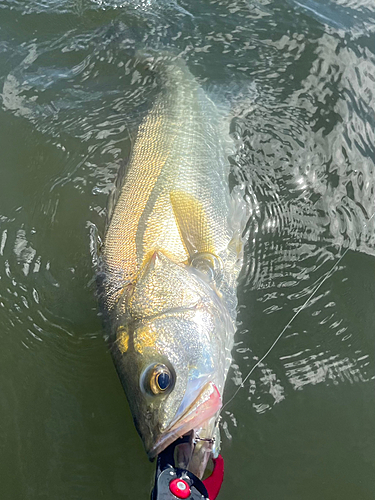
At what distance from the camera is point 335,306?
124 inches

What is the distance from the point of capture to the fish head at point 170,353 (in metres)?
2.13

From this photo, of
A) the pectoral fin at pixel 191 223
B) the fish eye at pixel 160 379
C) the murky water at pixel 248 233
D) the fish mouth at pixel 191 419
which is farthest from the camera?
the pectoral fin at pixel 191 223

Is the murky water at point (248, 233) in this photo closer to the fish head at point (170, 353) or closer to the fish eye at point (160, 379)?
the fish head at point (170, 353)

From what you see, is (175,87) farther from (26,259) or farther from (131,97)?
(26,259)

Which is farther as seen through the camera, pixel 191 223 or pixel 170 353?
pixel 191 223

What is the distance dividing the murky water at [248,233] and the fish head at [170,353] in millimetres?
535

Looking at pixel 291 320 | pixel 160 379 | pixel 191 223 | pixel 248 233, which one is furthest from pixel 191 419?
pixel 248 233

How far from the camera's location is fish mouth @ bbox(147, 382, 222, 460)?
208 centimetres

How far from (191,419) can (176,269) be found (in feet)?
3.04

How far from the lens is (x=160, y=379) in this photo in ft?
7.20

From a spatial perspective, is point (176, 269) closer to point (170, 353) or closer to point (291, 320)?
point (170, 353)

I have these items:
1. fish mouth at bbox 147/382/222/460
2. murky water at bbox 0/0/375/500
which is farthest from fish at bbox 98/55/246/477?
murky water at bbox 0/0/375/500

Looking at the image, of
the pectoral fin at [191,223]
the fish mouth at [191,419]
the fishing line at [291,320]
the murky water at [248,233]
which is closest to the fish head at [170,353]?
the fish mouth at [191,419]

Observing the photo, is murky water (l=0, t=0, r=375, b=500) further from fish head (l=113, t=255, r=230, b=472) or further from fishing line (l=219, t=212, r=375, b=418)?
fish head (l=113, t=255, r=230, b=472)
